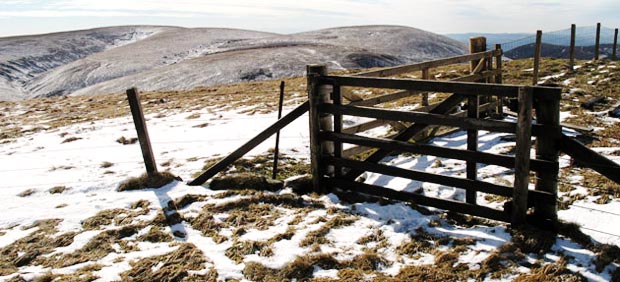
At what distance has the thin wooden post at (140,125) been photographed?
828 centimetres

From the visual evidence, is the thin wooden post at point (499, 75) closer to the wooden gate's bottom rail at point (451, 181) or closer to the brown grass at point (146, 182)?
the wooden gate's bottom rail at point (451, 181)

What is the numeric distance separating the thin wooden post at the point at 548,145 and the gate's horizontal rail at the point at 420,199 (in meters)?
0.49

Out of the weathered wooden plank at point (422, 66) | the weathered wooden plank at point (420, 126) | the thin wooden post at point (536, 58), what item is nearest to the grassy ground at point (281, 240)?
the weathered wooden plank at point (420, 126)

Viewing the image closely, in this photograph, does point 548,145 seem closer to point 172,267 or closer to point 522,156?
point 522,156

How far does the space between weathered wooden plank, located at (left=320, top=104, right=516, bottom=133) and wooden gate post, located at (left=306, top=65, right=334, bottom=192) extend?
0.50 feet

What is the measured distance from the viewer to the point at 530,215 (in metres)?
5.59

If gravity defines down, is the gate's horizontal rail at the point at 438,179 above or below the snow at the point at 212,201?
above

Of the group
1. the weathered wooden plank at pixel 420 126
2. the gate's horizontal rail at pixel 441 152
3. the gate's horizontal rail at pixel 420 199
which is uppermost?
the weathered wooden plank at pixel 420 126

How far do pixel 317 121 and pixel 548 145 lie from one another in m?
3.44

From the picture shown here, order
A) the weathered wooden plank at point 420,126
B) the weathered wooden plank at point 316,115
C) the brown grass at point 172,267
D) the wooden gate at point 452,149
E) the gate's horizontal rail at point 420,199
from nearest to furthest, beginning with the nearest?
the brown grass at point 172,267, the wooden gate at point 452,149, the gate's horizontal rail at point 420,199, the weathered wooden plank at point 420,126, the weathered wooden plank at point 316,115

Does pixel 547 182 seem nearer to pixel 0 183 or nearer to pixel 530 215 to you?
pixel 530 215

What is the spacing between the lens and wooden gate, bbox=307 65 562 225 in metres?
5.27

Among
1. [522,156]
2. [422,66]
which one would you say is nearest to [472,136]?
[522,156]

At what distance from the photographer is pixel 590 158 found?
5.18m
